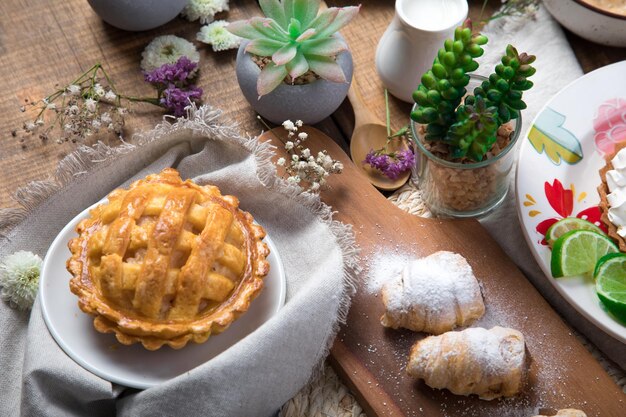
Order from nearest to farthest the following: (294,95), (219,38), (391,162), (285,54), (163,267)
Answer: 1. (163,267)
2. (285,54)
3. (294,95)
4. (391,162)
5. (219,38)

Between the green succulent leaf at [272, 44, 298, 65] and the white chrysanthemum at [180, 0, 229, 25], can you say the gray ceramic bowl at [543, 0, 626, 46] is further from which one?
the white chrysanthemum at [180, 0, 229, 25]

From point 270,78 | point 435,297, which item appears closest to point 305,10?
point 270,78

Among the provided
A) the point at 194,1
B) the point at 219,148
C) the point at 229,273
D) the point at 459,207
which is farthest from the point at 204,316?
the point at 194,1

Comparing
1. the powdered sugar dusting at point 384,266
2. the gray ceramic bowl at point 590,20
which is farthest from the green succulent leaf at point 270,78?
the gray ceramic bowl at point 590,20

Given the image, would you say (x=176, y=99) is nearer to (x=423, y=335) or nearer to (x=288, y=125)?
(x=288, y=125)

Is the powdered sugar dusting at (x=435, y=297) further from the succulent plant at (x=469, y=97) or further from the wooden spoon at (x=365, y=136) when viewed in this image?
the wooden spoon at (x=365, y=136)

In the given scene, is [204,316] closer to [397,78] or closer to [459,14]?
[397,78]
